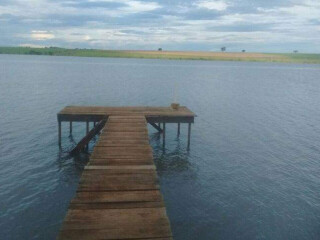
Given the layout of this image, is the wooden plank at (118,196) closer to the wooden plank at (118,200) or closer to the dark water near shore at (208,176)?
the wooden plank at (118,200)

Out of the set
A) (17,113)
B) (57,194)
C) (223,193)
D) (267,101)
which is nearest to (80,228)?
(57,194)

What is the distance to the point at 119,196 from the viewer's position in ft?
41.7

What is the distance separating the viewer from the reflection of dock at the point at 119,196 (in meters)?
10.3

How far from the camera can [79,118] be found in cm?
2770

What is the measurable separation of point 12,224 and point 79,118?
12267 millimetres

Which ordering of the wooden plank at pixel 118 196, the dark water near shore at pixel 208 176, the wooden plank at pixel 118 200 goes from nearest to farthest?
the wooden plank at pixel 118 200 < the wooden plank at pixel 118 196 < the dark water near shore at pixel 208 176

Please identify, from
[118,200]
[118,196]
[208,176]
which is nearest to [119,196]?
[118,196]

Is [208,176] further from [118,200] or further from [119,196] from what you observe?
[118,200]

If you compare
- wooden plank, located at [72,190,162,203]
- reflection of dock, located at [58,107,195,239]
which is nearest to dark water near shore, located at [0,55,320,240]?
reflection of dock, located at [58,107,195,239]

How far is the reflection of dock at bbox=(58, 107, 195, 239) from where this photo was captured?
10266 millimetres

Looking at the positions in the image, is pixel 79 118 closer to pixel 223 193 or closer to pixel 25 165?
pixel 25 165

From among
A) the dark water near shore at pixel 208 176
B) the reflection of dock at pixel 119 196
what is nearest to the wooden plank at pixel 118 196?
the reflection of dock at pixel 119 196

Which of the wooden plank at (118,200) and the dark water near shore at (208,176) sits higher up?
the wooden plank at (118,200)

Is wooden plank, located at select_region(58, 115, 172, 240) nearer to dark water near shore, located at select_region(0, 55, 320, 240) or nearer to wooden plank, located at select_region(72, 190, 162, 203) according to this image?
wooden plank, located at select_region(72, 190, 162, 203)
